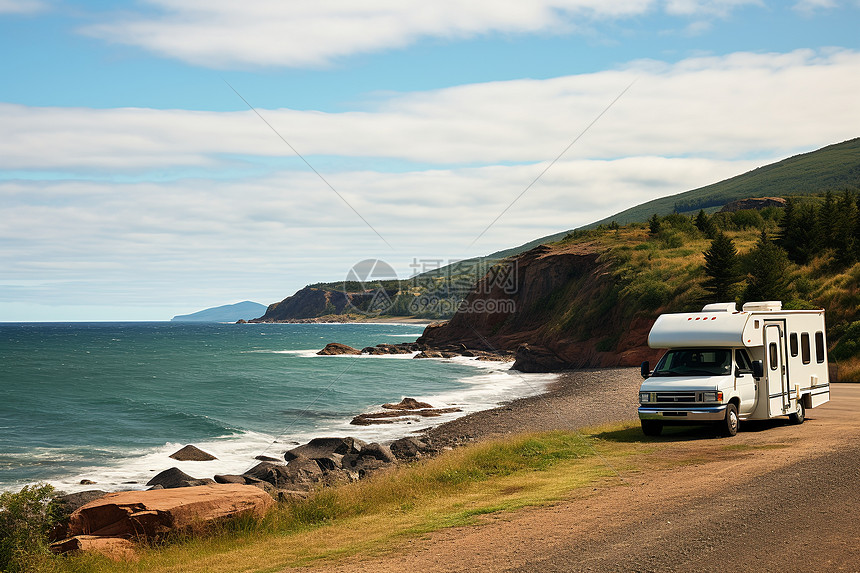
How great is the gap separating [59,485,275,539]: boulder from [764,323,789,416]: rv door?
508 inches

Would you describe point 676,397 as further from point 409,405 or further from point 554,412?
point 409,405

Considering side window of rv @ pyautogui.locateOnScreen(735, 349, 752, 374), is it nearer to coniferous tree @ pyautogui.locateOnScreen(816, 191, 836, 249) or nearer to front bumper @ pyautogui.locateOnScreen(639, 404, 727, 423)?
front bumper @ pyautogui.locateOnScreen(639, 404, 727, 423)

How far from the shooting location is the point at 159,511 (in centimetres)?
1152

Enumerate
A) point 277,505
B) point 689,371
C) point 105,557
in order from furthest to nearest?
point 689,371, point 277,505, point 105,557

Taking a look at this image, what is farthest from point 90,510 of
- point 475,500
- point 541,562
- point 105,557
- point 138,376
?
point 138,376

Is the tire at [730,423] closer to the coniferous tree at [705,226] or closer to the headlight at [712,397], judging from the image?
the headlight at [712,397]

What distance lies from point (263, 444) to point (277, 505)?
14.9 meters

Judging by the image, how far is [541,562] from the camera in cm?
798

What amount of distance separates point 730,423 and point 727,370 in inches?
51.6

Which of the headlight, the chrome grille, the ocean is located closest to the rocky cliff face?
the ocean

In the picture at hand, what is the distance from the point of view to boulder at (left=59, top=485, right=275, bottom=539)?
11484 millimetres

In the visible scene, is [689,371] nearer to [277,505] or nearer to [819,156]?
[277,505]

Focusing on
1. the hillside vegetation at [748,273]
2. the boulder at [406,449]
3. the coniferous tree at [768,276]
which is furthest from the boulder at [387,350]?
the boulder at [406,449]

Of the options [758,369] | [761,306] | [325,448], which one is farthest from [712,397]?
[325,448]
